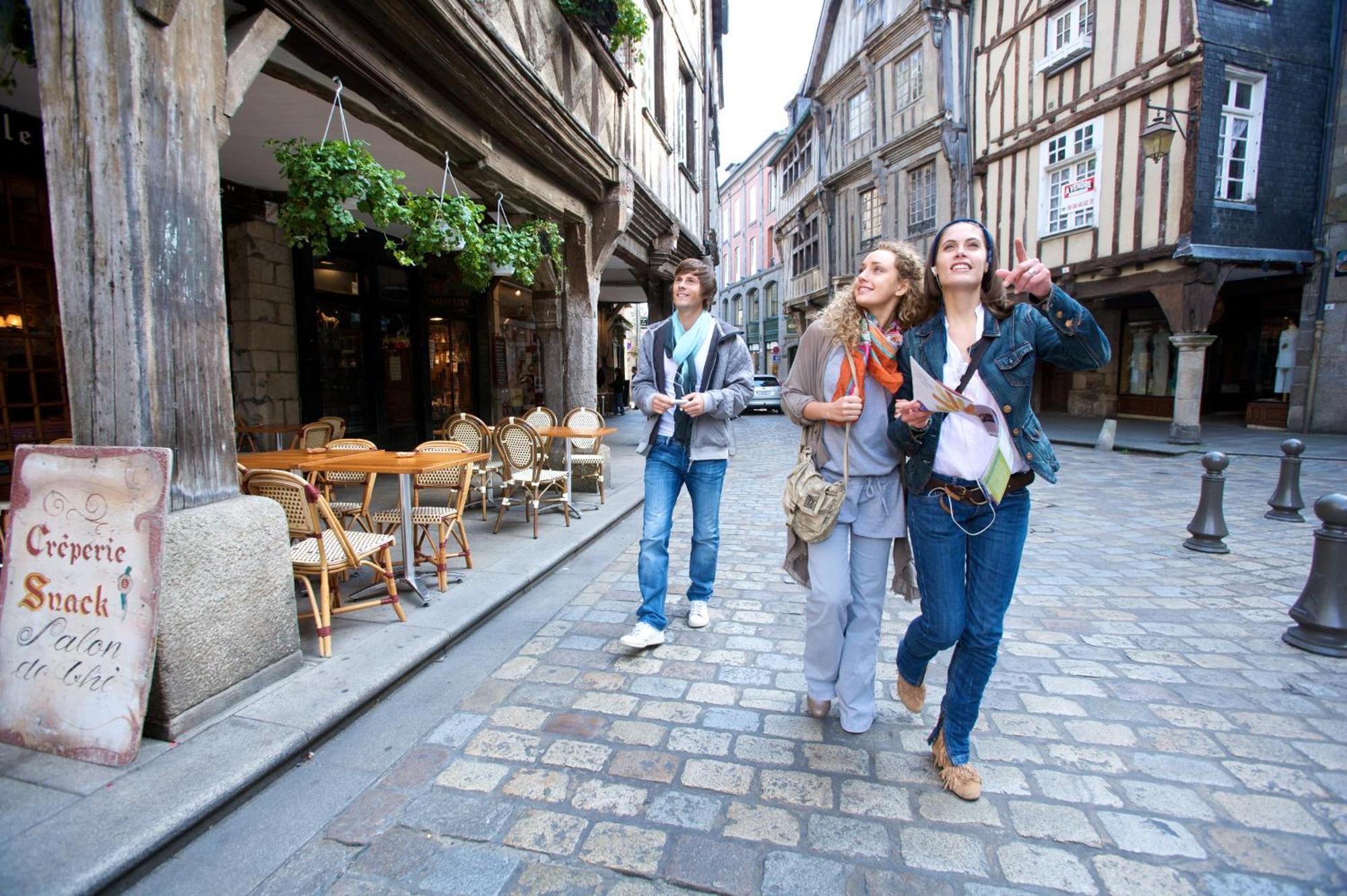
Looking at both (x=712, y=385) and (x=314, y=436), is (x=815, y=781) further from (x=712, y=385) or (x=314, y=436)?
(x=314, y=436)

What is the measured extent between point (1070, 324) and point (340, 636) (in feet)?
11.2

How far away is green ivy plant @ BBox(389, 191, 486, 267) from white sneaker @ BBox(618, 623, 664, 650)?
2673 mm

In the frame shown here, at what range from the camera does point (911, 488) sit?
219 cm

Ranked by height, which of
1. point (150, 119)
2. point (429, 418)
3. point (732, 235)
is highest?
point (732, 235)

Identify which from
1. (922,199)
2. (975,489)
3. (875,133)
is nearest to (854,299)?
(975,489)

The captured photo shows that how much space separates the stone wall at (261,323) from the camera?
7.29 meters

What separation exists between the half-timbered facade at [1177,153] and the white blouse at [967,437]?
1227cm

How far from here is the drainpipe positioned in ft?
39.7

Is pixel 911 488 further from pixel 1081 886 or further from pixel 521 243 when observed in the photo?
pixel 521 243

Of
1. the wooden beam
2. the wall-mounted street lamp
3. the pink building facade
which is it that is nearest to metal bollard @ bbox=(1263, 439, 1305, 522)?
the wall-mounted street lamp

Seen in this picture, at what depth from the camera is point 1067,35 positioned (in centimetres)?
1362

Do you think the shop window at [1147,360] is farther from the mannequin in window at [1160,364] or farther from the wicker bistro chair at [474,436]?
the wicker bistro chair at [474,436]

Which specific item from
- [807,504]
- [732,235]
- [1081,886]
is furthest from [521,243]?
[732,235]

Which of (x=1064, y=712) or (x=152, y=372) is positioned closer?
(x=152, y=372)
